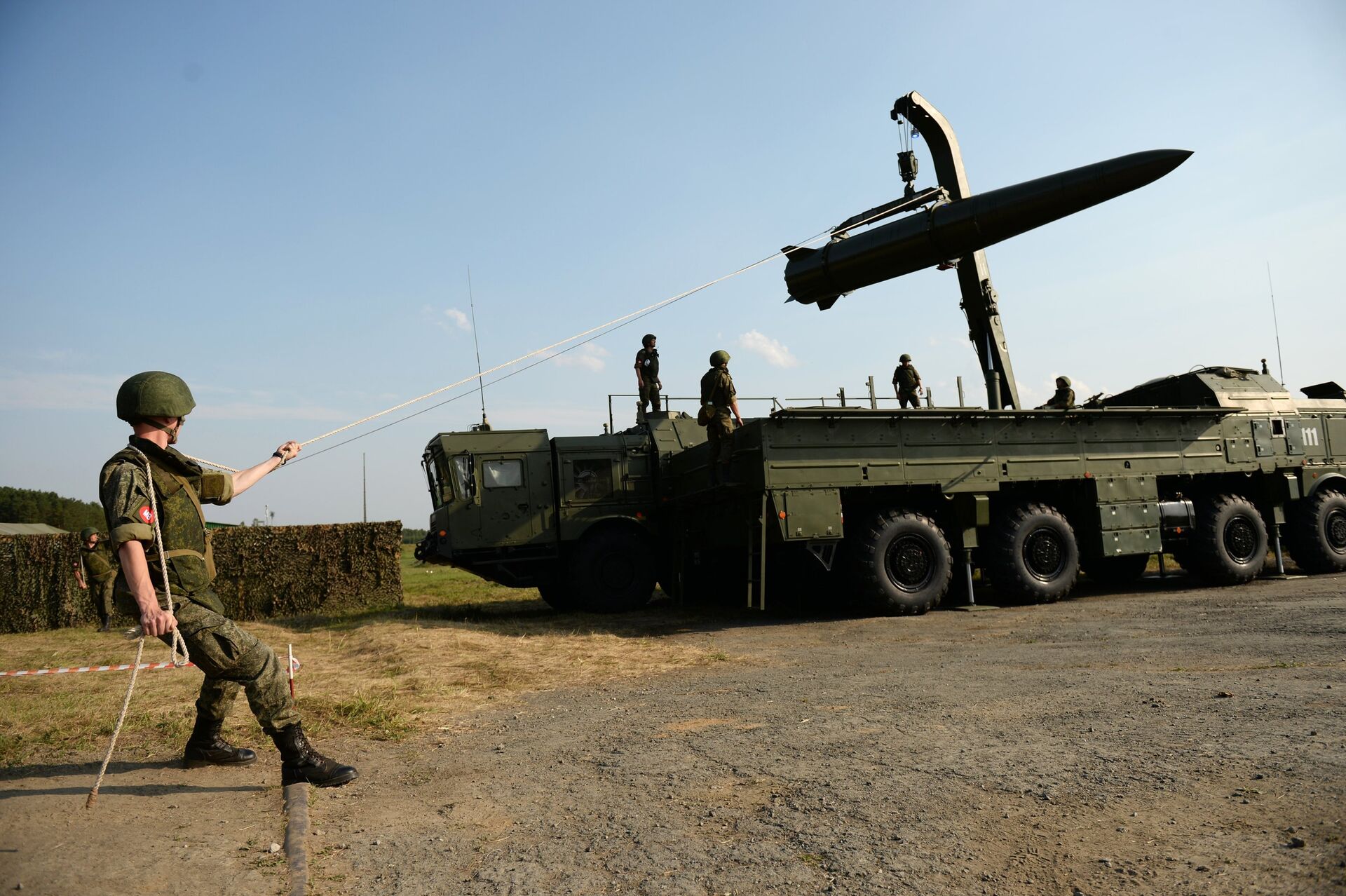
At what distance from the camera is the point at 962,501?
1059 centimetres

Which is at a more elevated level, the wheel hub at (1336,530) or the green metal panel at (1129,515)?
the green metal panel at (1129,515)

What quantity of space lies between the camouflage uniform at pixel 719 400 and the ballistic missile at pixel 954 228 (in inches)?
96.1

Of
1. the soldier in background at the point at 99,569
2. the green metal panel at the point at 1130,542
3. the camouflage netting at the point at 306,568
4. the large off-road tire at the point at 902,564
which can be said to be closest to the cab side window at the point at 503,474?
the camouflage netting at the point at 306,568

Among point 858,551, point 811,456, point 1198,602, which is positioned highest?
point 811,456

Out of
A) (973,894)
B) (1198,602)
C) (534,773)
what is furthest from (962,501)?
(973,894)

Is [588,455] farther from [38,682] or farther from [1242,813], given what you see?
[1242,813]

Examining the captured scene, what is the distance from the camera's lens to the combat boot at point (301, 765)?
3.99m

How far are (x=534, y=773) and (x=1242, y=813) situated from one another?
2.84 meters

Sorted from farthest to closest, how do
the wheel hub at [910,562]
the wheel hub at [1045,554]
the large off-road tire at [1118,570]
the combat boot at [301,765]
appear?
the large off-road tire at [1118,570], the wheel hub at [1045,554], the wheel hub at [910,562], the combat boot at [301,765]

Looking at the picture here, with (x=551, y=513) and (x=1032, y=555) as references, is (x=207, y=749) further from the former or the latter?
(x=1032, y=555)

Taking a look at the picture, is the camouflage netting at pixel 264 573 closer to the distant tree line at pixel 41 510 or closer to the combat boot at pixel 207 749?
the combat boot at pixel 207 749

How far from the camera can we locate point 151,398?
4.05m

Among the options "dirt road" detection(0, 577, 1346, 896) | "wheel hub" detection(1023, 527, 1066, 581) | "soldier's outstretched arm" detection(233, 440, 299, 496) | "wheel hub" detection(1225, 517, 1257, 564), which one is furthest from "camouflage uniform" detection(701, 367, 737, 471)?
"wheel hub" detection(1225, 517, 1257, 564)

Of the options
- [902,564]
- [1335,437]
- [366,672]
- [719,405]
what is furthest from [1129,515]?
[366,672]
